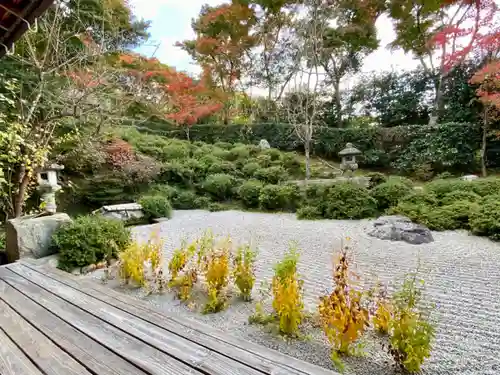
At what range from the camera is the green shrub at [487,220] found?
4.22 m

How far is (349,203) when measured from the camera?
238 inches

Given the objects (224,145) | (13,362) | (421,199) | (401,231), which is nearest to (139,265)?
(13,362)

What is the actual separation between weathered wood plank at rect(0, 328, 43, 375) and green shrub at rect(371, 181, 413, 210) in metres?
6.08

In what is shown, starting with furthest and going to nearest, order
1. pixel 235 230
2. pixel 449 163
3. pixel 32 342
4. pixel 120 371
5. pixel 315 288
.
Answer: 1. pixel 449 163
2. pixel 235 230
3. pixel 315 288
4. pixel 32 342
5. pixel 120 371

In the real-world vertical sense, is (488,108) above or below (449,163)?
above

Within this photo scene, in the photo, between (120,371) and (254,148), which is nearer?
(120,371)

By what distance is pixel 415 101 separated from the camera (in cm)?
1091

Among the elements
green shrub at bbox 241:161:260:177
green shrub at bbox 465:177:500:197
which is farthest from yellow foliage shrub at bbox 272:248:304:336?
green shrub at bbox 241:161:260:177

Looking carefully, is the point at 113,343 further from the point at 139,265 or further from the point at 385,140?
the point at 385,140

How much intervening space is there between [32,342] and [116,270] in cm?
205

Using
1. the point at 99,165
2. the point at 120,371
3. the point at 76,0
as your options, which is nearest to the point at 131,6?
the point at 76,0

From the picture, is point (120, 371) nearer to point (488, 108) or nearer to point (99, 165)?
point (99, 165)

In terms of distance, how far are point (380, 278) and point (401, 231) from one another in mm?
1823

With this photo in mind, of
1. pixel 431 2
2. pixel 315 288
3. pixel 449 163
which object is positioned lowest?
pixel 315 288
